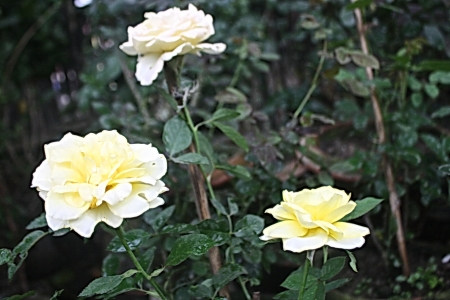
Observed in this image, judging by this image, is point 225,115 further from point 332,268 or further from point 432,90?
point 432,90

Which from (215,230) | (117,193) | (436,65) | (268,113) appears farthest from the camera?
(268,113)

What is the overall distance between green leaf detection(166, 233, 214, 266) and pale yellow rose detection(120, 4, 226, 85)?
0.25 metres

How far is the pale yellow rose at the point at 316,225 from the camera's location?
493 millimetres

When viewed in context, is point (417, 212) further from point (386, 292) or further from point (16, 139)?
point (16, 139)

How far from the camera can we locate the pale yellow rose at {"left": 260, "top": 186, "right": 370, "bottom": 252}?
49cm

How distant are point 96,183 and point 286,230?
0.68 ft

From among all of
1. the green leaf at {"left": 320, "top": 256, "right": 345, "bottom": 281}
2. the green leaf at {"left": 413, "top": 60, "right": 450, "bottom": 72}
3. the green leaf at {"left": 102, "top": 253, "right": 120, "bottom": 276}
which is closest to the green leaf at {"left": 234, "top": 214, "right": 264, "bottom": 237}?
the green leaf at {"left": 320, "top": 256, "right": 345, "bottom": 281}

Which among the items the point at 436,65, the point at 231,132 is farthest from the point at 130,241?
the point at 436,65

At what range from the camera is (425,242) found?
3.57ft

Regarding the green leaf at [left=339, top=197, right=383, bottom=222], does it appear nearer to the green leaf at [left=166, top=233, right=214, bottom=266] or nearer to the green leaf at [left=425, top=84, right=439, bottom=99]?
the green leaf at [left=166, top=233, right=214, bottom=266]

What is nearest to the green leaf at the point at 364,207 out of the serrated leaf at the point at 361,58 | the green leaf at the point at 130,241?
the green leaf at the point at 130,241

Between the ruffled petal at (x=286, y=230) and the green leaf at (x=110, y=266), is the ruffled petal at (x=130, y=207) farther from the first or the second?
the green leaf at (x=110, y=266)

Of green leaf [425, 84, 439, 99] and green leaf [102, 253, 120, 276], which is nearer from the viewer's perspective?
green leaf [102, 253, 120, 276]

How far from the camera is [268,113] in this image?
4.95ft
